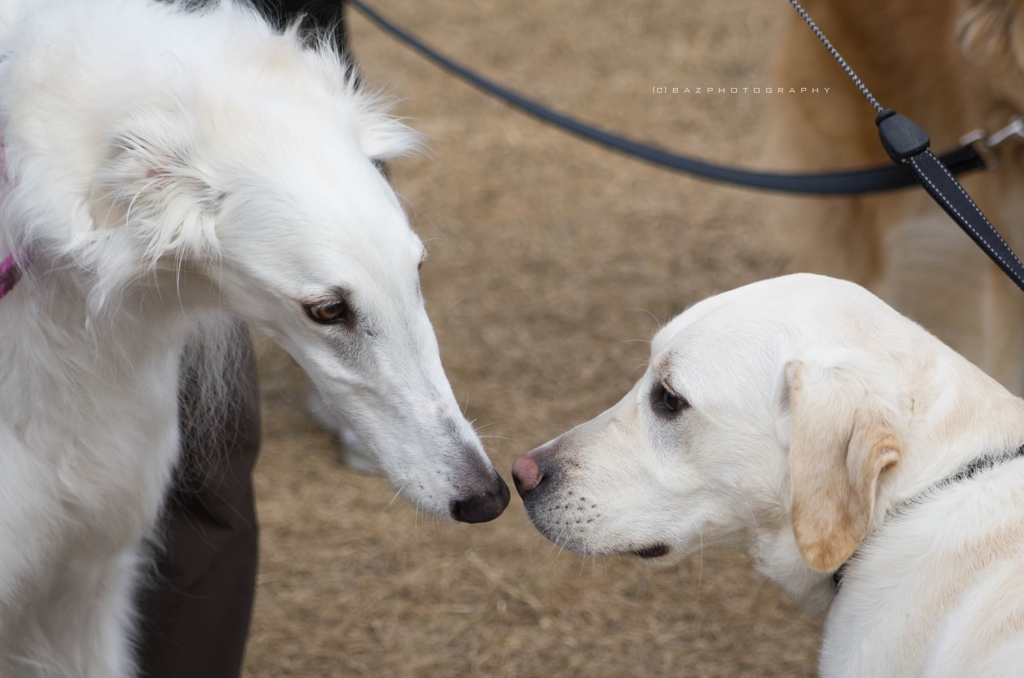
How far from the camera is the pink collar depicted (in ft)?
5.72

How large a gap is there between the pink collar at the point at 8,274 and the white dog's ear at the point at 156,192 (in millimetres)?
184

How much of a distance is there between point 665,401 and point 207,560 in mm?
1234

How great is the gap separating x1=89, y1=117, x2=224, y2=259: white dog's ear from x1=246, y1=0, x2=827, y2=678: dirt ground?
61.9 inches

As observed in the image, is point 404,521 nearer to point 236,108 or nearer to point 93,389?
point 93,389

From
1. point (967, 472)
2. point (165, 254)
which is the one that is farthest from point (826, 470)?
point (165, 254)

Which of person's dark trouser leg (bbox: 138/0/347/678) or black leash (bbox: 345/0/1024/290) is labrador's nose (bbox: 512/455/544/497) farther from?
black leash (bbox: 345/0/1024/290)

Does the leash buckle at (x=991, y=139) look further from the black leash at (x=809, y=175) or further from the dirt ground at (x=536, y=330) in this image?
the dirt ground at (x=536, y=330)

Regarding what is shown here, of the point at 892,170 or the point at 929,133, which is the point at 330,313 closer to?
the point at 892,170

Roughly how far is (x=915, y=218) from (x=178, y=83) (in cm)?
242

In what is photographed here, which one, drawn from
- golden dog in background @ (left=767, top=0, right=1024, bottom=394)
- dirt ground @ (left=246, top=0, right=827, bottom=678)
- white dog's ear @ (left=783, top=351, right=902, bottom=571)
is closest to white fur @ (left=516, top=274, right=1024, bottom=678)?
white dog's ear @ (left=783, top=351, right=902, bottom=571)

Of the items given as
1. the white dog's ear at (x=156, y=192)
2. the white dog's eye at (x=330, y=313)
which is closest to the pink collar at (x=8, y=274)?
the white dog's ear at (x=156, y=192)

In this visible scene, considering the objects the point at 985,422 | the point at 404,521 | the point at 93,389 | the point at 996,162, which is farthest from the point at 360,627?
the point at 996,162

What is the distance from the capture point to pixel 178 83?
1731 millimetres

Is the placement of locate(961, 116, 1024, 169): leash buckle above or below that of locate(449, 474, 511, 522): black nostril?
above
